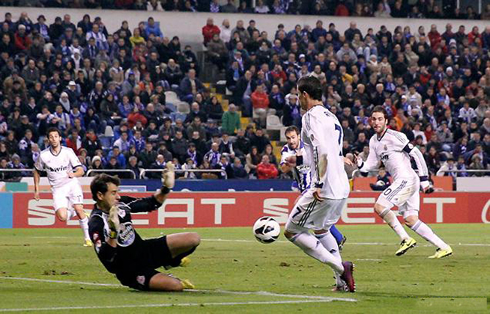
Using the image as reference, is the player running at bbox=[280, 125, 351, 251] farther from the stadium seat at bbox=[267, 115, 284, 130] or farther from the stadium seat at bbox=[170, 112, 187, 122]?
the stadium seat at bbox=[267, 115, 284, 130]

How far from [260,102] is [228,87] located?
170cm

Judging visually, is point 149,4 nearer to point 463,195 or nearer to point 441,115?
point 441,115

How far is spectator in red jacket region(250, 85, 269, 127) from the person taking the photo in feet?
117

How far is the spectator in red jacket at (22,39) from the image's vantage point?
3316 cm

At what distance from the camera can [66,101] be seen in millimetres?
31469

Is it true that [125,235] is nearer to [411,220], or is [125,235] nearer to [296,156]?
[296,156]

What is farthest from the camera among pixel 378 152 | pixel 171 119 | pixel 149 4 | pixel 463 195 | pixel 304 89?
pixel 149 4

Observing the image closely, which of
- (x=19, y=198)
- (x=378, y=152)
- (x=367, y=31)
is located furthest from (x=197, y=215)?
(x=367, y=31)

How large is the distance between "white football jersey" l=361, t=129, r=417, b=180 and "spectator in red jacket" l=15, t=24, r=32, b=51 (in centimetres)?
1749

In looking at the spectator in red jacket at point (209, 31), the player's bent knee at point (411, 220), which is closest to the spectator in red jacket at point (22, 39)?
the spectator in red jacket at point (209, 31)

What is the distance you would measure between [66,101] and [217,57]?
25.0ft

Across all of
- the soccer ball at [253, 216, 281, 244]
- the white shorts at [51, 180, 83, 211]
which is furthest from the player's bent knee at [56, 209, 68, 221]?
the soccer ball at [253, 216, 281, 244]

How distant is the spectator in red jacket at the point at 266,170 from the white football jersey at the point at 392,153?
12.7 metres

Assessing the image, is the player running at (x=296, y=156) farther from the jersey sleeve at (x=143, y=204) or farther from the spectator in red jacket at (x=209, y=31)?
the spectator in red jacket at (x=209, y=31)
